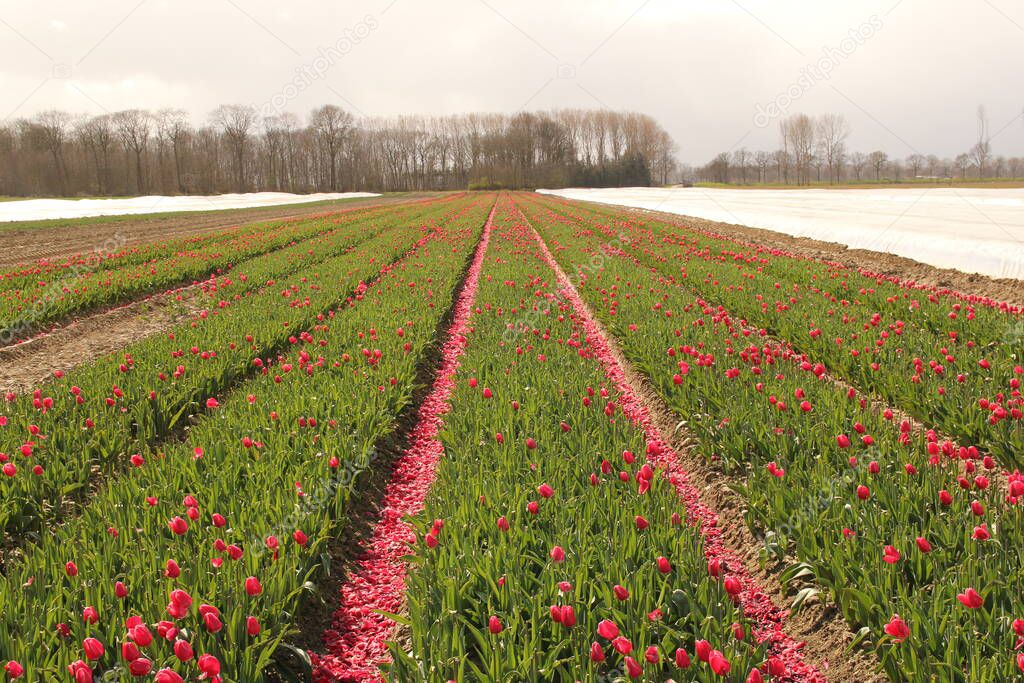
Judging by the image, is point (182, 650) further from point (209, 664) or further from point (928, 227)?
point (928, 227)

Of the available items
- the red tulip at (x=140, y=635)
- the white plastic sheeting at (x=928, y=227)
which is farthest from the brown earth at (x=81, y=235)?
the white plastic sheeting at (x=928, y=227)

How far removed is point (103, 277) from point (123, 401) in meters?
8.78

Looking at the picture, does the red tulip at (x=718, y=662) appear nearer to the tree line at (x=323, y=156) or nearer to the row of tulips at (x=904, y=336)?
the row of tulips at (x=904, y=336)

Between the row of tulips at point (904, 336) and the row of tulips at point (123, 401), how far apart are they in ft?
19.1

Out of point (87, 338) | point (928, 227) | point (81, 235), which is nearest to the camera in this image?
point (87, 338)

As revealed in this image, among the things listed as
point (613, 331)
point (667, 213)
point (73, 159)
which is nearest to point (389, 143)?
point (73, 159)

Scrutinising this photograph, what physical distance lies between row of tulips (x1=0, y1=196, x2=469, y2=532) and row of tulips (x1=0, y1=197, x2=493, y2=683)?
1.30 ft

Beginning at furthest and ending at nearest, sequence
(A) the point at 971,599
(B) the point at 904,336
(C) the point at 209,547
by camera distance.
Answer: (B) the point at 904,336 < (C) the point at 209,547 < (A) the point at 971,599

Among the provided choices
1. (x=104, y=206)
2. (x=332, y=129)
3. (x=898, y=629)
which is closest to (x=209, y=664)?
(x=898, y=629)

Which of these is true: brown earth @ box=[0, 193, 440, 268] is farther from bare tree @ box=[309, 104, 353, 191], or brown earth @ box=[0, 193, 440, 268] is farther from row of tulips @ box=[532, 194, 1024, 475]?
bare tree @ box=[309, 104, 353, 191]

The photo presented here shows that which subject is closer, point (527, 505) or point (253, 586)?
point (253, 586)

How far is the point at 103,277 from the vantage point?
12578 mm

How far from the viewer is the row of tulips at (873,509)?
2357 mm

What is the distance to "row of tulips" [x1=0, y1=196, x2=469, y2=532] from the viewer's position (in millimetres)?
4090
